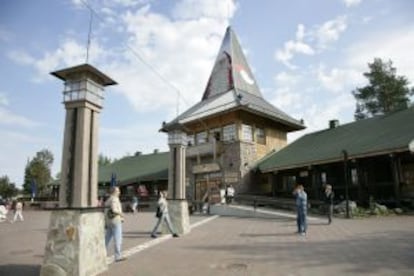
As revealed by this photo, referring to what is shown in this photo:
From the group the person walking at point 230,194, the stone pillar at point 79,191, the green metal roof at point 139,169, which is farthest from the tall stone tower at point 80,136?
the green metal roof at point 139,169

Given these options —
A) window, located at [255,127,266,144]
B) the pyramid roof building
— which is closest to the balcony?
the pyramid roof building

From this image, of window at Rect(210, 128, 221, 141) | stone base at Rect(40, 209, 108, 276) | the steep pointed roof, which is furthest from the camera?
the steep pointed roof

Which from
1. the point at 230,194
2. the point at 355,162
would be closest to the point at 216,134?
the point at 230,194

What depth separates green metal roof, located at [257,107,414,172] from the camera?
16859mm

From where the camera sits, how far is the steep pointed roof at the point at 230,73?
2956cm

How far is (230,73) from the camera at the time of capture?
97.6 ft

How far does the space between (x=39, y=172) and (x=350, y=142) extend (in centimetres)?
4723

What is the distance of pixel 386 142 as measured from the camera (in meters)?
16.8

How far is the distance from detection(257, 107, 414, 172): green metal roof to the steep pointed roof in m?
6.45

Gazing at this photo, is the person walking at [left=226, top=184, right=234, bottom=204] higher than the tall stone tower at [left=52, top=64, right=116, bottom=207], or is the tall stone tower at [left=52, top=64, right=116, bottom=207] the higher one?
the tall stone tower at [left=52, top=64, right=116, bottom=207]

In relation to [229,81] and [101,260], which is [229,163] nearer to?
[229,81]

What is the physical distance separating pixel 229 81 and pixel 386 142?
14.9 metres

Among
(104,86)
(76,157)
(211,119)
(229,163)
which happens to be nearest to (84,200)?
(76,157)

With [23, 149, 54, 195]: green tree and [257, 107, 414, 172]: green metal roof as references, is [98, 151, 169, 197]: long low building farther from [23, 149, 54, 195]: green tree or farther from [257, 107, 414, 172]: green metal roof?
[23, 149, 54, 195]: green tree
